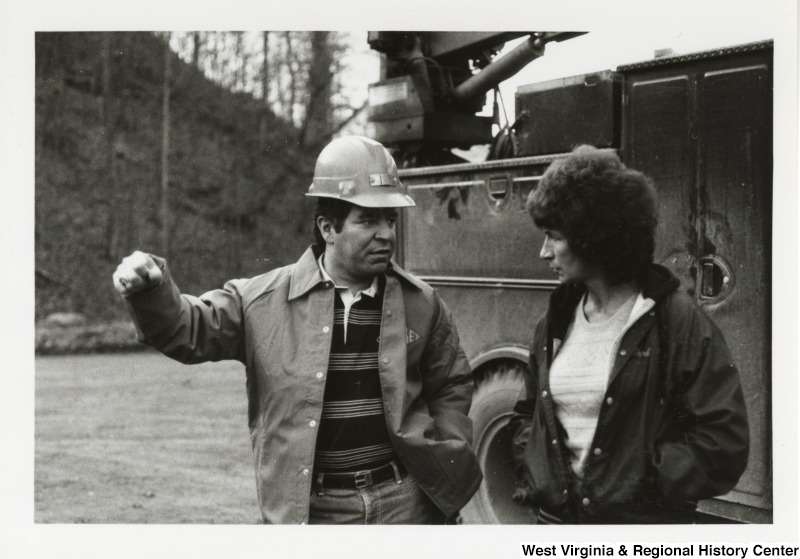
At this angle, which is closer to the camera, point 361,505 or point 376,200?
point 361,505

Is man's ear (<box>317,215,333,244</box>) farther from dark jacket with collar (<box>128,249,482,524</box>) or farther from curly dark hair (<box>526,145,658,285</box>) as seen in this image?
curly dark hair (<box>526,145,658,285</box>)

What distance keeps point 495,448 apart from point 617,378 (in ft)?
6.77

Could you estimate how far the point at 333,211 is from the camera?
298 centimetres

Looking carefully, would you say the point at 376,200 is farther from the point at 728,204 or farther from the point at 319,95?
the point at 319,95

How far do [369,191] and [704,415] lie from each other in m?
1.30

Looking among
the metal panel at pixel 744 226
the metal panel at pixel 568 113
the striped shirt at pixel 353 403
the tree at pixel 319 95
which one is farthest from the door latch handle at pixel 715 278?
the tree at pixel 319 95

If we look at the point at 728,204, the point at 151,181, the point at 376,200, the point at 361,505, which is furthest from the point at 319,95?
the point at 361,505

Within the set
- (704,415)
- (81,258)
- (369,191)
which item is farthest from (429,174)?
(81,258)

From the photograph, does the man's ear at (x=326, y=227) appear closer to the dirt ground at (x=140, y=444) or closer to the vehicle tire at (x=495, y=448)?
→ the vehicle tire at (x=495, y=448)

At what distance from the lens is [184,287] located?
1084 centimetres

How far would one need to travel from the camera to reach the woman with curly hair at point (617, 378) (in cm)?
247

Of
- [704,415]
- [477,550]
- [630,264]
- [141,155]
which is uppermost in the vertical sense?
[141,155]

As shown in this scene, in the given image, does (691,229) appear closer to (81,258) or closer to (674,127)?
(674,127)

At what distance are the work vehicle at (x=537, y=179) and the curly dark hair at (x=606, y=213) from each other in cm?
88
